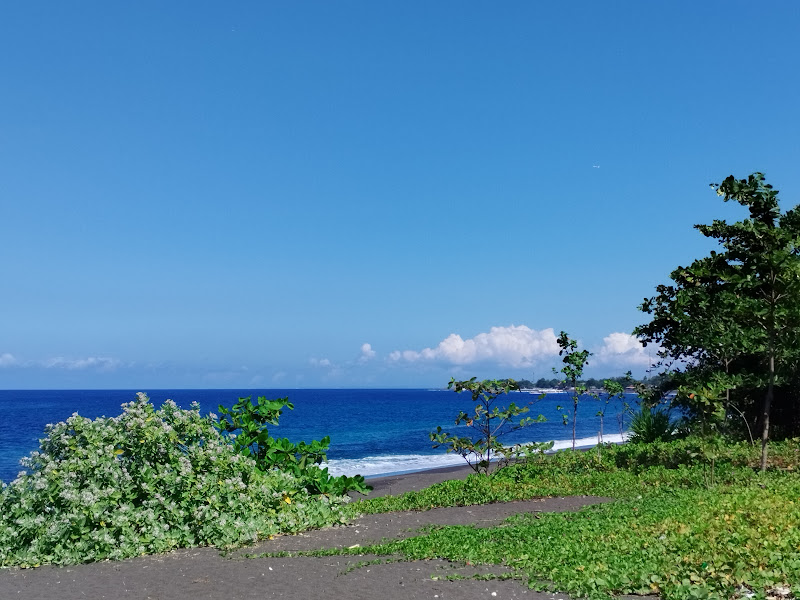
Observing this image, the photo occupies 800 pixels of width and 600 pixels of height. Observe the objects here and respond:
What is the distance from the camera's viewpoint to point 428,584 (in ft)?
23.0

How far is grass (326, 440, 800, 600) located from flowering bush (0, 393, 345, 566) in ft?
6.89

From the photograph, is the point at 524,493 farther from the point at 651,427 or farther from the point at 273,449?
the point at 651,427

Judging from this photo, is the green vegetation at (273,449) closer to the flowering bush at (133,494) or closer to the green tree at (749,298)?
the flowering bush at (133,494)

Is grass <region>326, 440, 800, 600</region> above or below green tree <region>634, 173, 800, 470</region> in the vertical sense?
below

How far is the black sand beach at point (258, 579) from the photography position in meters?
6.85

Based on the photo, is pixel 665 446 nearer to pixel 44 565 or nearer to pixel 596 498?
pixel 596 498

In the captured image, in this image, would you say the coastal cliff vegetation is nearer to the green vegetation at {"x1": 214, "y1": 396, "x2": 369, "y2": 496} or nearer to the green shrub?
the green vegetation at {"x1": 214, "y1": 396, "x2": 369, "y2": 496}

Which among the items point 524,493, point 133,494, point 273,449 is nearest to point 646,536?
point 524,493

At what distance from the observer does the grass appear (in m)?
6.57

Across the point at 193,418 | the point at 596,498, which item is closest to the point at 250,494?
the point at 193,418

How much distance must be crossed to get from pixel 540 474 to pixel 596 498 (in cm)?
289

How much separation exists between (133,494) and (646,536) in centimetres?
692

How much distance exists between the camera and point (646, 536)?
820 cm

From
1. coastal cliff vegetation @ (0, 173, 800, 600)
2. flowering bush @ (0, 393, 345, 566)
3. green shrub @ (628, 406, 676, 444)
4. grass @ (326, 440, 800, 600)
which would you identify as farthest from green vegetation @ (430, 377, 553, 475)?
green shrub @ (628, 406, 676, 444)
